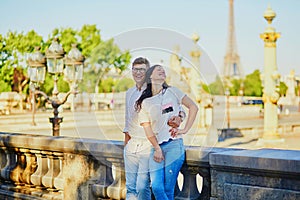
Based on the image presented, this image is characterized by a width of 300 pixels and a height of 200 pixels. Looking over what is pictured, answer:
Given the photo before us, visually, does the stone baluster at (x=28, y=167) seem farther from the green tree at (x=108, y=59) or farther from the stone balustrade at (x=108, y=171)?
the green tree at (x=108, y=59)

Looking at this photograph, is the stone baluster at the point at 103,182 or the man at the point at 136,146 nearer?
the man at the point at 136,146

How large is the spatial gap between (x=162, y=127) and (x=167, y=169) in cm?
46

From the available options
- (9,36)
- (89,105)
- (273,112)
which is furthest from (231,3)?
(89,105)

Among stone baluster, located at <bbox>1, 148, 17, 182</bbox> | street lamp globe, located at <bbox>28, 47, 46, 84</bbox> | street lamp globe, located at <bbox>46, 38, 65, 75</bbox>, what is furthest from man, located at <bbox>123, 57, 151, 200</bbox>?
street lamp globe, located at <bbox>28, 47, 46, 84</bbox>

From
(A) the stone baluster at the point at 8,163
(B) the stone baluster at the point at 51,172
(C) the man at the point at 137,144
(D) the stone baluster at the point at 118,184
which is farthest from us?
(A) the stone baluster at the point at 8,163

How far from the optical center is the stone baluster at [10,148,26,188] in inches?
296

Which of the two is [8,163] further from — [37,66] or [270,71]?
[270,71]

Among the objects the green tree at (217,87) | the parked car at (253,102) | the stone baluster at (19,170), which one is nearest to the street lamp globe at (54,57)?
the stone baluster at (19,170)

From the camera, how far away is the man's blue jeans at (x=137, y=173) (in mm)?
5270

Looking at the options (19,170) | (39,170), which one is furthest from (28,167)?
(39,170)

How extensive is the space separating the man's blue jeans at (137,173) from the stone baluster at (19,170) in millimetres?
2394

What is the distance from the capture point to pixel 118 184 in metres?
6.38

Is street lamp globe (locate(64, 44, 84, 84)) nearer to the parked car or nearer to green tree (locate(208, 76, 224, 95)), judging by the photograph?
green tree (locate(208, 76, 224, 95))

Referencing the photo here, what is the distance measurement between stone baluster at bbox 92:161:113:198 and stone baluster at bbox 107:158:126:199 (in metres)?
0.10
